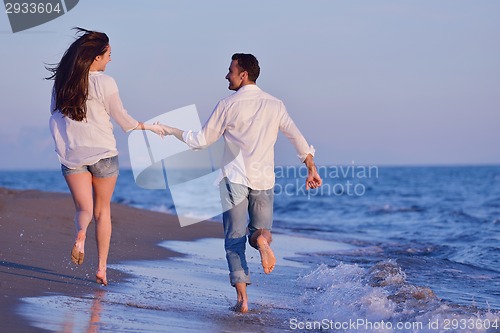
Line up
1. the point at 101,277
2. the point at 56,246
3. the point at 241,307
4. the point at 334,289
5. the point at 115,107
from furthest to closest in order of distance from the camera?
the point at 56,246, the point at 334,289, the point at 101,277, the point at 115,107, the point at 241,307

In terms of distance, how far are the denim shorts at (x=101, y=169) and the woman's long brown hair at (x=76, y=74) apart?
1.27ft

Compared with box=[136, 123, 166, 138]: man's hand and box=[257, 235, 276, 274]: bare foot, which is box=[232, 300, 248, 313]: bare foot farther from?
box=[136, 123, 166, 138]: man's hand

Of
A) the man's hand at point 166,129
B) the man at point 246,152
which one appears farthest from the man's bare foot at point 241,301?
A: the man's hand at point 166,129

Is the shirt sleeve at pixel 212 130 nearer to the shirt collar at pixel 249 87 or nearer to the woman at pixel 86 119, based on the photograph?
the shirt collar at pixel 249 87

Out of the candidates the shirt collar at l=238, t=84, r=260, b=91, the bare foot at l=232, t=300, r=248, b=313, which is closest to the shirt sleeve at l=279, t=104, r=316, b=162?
the shirt collar at l=238, t=84, r=260, b=91

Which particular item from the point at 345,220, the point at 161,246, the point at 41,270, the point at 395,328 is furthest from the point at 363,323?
the point at 345,220

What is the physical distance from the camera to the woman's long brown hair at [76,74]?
5.47 meters

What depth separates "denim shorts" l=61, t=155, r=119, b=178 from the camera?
5.69 metres

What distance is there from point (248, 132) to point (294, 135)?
0.38m

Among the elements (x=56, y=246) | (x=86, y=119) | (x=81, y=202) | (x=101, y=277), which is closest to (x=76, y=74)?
(x=86, y=119)

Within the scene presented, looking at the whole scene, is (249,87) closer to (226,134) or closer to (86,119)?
(226,134)

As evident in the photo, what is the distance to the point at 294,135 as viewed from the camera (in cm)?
568

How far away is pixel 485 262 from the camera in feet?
34.8

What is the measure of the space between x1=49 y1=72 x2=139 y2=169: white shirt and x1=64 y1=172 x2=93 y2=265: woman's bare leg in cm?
11
